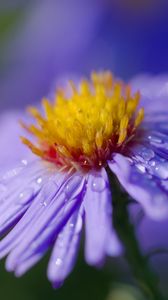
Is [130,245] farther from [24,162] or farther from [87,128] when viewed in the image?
[24,162]

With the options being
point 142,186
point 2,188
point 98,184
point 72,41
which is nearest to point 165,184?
point 142,186

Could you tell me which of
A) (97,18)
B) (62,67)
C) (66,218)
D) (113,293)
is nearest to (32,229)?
(66,218)

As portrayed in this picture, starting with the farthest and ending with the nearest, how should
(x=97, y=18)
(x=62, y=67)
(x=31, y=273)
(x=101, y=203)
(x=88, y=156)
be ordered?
(x=97, y=18) < (x=62, y=67) < (x=31, y=273) < (x=88, y=156) < (x=101, y=203)

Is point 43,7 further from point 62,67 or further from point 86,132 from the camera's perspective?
point 86,132

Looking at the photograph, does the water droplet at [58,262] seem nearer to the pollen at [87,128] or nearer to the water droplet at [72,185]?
the water droplet at [72,185]

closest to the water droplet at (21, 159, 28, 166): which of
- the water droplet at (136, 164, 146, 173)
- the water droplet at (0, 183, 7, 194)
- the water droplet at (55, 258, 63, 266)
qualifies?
the water droplet at (0, 183, 7, 194)

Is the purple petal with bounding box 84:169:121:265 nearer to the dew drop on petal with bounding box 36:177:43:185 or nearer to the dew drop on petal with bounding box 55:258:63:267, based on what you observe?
the dew drop on petal with bounding box 55:258:63:267

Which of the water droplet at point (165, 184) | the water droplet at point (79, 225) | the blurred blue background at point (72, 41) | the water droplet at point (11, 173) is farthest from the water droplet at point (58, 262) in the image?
the blurred blue background at point (72, 41)
